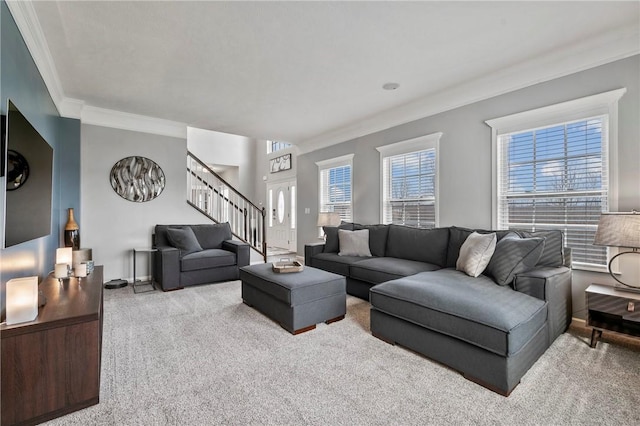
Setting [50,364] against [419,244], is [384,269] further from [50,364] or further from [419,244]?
[50,364]

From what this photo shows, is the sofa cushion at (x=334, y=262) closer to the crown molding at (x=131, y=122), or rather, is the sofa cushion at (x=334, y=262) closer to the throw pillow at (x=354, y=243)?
the throw pillow at (x=354, y=243)

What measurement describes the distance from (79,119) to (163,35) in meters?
2.63

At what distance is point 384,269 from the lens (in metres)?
3.31

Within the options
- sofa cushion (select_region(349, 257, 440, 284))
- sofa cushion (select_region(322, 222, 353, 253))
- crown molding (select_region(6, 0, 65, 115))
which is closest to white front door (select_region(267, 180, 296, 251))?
sofa cushion (select_region(322, 222, 353, 253))

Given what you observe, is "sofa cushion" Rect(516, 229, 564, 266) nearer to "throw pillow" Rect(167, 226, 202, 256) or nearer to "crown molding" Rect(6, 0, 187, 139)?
"throw pillow" Rect(167, 226, 202, 256)

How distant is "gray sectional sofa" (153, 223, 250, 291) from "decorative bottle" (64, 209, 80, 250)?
0.97 meters

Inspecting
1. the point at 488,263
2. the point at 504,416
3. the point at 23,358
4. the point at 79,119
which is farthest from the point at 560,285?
the point at 79,119

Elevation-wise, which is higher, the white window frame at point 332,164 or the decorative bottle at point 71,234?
the white window frame at point 332,164

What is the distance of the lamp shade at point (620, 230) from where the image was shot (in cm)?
221

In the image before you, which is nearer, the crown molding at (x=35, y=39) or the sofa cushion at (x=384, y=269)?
the crown molding at (x=35, y=39)

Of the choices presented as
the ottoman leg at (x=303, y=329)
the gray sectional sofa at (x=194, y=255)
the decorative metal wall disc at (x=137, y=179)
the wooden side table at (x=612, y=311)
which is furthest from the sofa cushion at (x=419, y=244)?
the decorative metal wall disc at (x=137, y=179)

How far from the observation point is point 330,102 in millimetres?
4199

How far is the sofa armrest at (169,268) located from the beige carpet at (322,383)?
1270 millimetres

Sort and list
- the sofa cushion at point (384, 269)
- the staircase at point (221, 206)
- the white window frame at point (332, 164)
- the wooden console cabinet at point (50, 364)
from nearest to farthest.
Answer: the wooden console cabinet at point (50, 364) → the sofa cushion at point (384, 269) → the white window frame at point (332, 164) → the staircase at point (221, 206)
